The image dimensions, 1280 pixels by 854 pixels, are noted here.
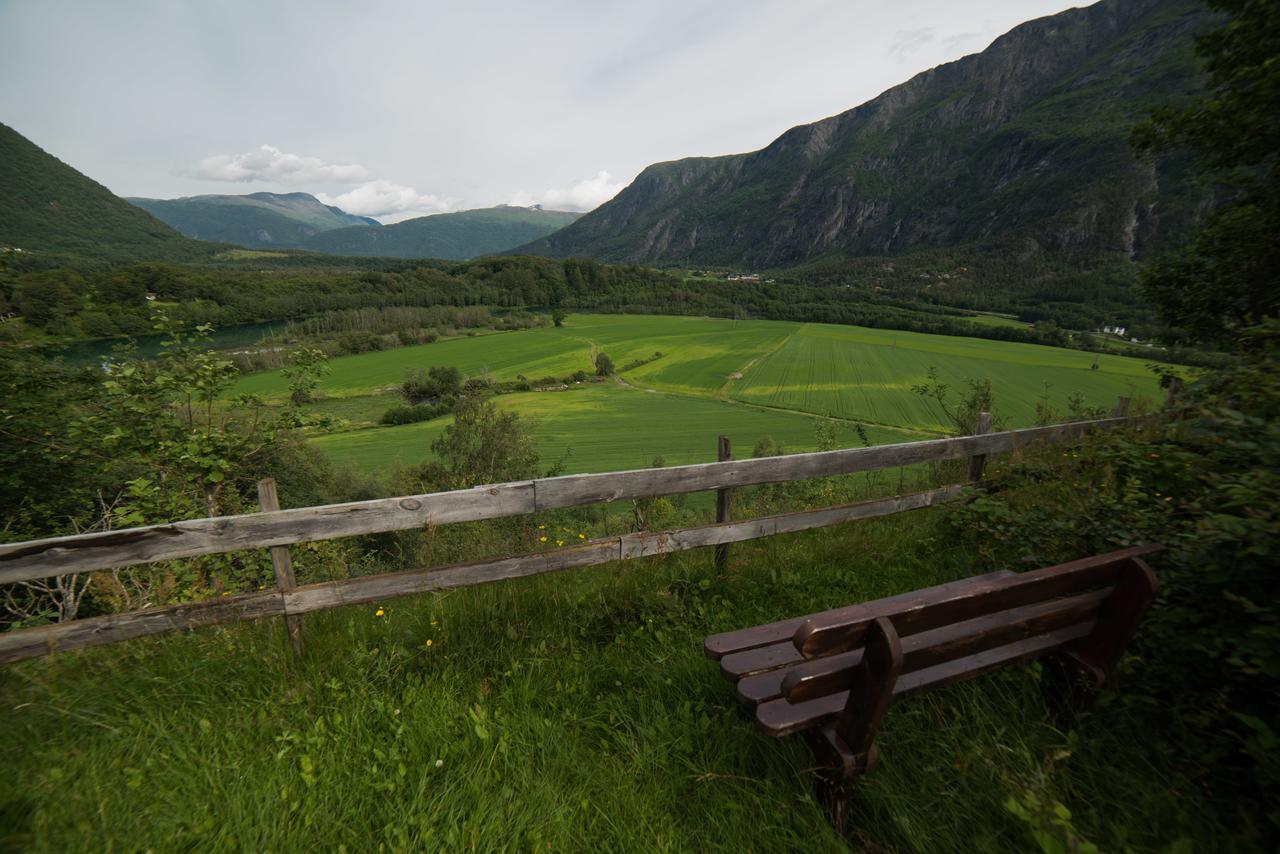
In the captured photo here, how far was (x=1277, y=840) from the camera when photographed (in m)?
1.55

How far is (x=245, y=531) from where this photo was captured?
290 cm

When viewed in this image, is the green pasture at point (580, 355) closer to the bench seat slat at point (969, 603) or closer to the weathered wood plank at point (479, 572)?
the weathered wood plank at point (479, 572)

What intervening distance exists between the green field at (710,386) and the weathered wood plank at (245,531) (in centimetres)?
2637

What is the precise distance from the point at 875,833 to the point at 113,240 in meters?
266

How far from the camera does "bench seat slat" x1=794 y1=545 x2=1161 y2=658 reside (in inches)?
68.1

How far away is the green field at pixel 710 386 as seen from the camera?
1620 inches

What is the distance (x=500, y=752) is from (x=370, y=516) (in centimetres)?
161

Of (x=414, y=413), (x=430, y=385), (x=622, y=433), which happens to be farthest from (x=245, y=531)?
(x=430, y=385)

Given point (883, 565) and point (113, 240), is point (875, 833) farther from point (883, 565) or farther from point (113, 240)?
point (113, 240)

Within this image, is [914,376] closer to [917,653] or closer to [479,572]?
[479,572]

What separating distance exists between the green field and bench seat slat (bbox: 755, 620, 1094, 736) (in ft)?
94.5

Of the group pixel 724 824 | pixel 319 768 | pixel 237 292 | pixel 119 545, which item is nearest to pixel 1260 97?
pixel 724 824

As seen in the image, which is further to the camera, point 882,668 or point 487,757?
point 487,757

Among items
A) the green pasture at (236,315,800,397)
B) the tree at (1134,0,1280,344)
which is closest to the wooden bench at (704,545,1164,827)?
the tree at (1134,0,1280,344)
